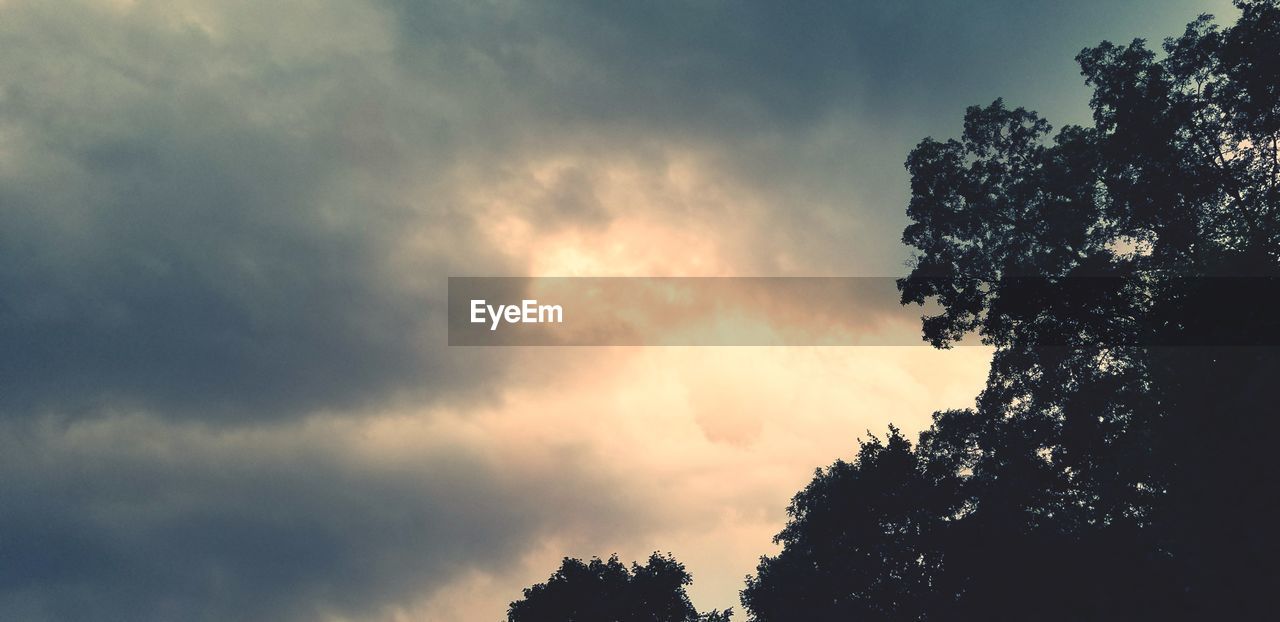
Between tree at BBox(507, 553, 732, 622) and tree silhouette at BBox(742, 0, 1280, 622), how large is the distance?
24.4 m

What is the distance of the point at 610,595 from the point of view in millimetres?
57094

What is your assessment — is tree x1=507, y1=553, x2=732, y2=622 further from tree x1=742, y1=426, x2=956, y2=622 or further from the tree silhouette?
Result: the tree silhouette

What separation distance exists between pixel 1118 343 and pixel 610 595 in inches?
1644

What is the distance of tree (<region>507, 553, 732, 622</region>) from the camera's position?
55781 mm

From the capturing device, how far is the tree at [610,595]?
55781mm

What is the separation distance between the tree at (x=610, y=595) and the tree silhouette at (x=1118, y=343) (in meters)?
24.4

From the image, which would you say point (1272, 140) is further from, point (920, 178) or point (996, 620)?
point (996, 620)

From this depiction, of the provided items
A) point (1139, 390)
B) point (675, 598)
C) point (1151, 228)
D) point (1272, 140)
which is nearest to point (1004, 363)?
point (1139, 390)

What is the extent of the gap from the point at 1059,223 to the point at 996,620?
17.6m

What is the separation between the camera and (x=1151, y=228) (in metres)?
27.1

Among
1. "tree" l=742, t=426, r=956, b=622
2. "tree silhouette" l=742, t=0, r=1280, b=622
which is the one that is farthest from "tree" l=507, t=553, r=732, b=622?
"tree silhouette" l=742, t=0, r=1280, b=622

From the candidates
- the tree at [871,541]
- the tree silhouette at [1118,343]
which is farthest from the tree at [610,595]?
the tree silhouette at [1118,343]

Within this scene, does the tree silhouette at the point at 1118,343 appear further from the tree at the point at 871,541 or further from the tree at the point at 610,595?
the tree at the point at 610,595

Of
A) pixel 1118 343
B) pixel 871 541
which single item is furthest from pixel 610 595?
pixel 1118 343
